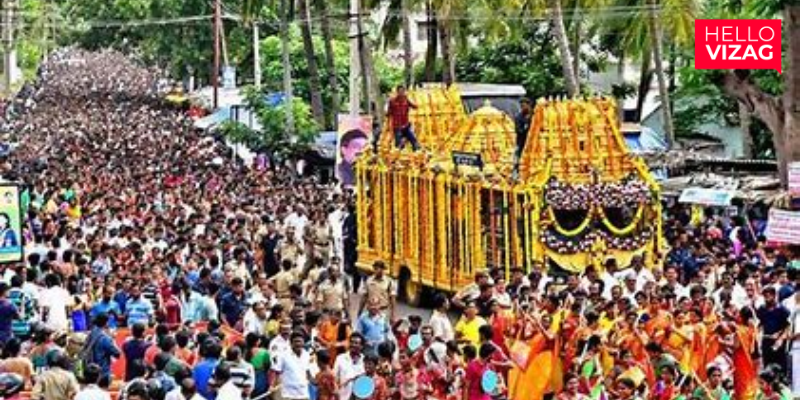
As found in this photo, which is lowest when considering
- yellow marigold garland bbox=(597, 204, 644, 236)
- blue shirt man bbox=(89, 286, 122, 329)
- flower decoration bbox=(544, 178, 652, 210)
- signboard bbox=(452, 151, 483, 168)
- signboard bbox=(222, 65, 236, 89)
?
blue shirt man bbox=(89, 286, 122, 329)

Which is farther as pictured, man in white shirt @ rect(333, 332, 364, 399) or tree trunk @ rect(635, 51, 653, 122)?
tree trunk @ rect(635, 51, 653, 122)

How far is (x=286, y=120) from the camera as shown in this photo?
1695 inches


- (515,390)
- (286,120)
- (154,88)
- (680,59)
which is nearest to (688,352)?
(515,390)

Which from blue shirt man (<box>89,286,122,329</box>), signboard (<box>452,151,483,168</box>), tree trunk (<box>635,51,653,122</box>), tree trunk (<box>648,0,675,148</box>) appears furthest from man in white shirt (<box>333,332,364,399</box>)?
tree trunk (<box>635,51,653,122</box>)

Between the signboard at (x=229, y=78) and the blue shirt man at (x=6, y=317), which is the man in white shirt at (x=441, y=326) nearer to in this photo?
the blue shirt man at (x=6, y=317)

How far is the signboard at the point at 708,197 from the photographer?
2661 cm

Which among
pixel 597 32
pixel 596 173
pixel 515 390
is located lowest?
pixel 515 390

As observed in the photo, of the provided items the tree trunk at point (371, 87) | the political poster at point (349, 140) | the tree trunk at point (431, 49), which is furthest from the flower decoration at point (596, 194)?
the tree trunk at point (431, 49)

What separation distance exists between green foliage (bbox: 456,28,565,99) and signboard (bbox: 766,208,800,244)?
25.4 metres

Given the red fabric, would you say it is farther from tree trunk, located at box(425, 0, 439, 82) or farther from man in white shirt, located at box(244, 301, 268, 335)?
tree trunk, located at box(425, 0, 439, 82)

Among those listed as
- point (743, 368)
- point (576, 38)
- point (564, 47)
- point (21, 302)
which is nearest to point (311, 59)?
point (576, 38)

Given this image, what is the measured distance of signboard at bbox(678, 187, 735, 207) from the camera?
1048 inches

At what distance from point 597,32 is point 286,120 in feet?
28.1

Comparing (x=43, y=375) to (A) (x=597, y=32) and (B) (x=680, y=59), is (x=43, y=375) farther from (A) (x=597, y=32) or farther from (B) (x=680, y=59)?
(B) (x=680, y=59)
